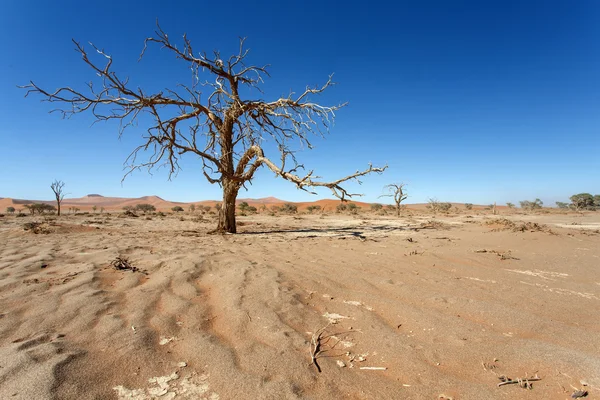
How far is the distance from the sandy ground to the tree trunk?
15.0 ft

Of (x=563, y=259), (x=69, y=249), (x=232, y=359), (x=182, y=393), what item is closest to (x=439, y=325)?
(x=232, y=359)

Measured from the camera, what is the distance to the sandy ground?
5.08 feet

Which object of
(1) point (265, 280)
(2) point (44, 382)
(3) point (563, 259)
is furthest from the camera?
(3) point (563, 259)

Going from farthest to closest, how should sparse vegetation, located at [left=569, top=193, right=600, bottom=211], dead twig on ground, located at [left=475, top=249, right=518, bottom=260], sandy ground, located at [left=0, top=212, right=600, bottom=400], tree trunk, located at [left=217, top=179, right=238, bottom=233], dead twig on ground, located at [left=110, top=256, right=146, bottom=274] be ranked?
1. sparse vegetation, located at [left=569, top=193, right=600, bottom=211]
2. tree trunk, located at [left=217, top=179, right=238, bottom=233]
3. dead twig on ground, located at [left=475, top=249, right=518, bottom=260]
4. dead twig on ground, located at [left=110, top=256, right=146, bottom=274]
5. sandy ground, located at [left=0, top=212, right=600, bottom=400]

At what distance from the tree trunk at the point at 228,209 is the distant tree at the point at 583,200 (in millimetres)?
44411

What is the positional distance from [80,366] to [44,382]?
18 cm

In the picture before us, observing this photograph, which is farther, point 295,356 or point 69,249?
point 69,249

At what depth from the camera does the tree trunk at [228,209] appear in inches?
345

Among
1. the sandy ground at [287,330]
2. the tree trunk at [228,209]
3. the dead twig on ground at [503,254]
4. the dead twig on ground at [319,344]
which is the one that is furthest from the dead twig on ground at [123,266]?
the dead twig on ground at [503,254]

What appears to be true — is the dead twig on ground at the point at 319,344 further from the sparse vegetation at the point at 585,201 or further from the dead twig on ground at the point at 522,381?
the sparse vegetation at the point at 585,201

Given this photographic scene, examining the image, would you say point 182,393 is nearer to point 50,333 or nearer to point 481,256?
point 50,333

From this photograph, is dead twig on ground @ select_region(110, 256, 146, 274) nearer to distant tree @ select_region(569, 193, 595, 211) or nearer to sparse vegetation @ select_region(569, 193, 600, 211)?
distant tree @ select_region(569, 193, 595, 211)

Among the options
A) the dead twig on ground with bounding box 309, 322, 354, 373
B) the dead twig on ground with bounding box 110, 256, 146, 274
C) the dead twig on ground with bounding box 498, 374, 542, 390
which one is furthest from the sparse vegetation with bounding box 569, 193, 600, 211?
the dead twig on ground with bounding box 110, 256, 146, 274

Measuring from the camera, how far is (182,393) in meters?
1.47
